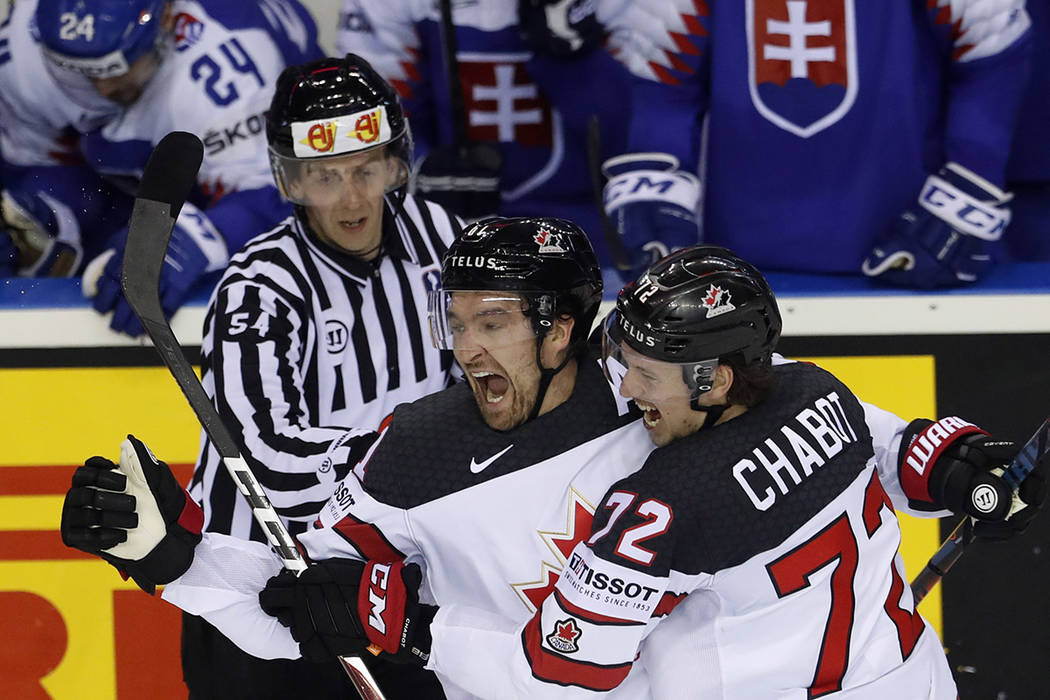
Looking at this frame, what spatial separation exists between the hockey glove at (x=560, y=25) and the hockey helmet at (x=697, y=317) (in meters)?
1.43

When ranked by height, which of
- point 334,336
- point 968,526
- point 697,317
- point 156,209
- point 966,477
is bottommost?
point 968,526

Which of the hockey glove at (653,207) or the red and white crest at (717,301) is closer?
the red and white crest at (717,301)

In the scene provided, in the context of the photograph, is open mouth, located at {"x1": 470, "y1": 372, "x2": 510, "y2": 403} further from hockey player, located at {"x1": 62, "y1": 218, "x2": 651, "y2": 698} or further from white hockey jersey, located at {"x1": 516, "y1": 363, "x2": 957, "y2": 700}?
white hockey jersey, located at {"x1": 516, "y1": 363, "x2": 957, "y2": 700}

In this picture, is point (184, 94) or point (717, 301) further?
point (184, 94)

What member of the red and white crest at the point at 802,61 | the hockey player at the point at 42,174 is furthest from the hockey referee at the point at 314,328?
the hockey player at the point at 42,174

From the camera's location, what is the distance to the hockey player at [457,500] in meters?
2.09

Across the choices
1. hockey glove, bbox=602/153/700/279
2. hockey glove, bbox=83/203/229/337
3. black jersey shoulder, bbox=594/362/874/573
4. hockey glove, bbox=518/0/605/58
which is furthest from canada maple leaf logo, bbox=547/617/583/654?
hockey glove, bbox=518/0/605/58

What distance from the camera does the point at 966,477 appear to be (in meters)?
2.32

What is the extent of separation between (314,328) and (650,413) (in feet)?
2.83

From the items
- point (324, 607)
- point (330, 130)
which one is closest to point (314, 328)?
point (330, 130)

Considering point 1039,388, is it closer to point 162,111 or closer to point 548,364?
point 548,364

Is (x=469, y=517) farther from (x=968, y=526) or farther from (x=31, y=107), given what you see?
(x=31, y=107)

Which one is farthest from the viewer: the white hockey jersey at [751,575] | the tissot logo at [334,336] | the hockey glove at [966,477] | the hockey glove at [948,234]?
the hockey glove at [948,234]

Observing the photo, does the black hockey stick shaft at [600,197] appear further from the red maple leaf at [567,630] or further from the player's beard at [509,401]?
the red maple leaf at [567,630]
